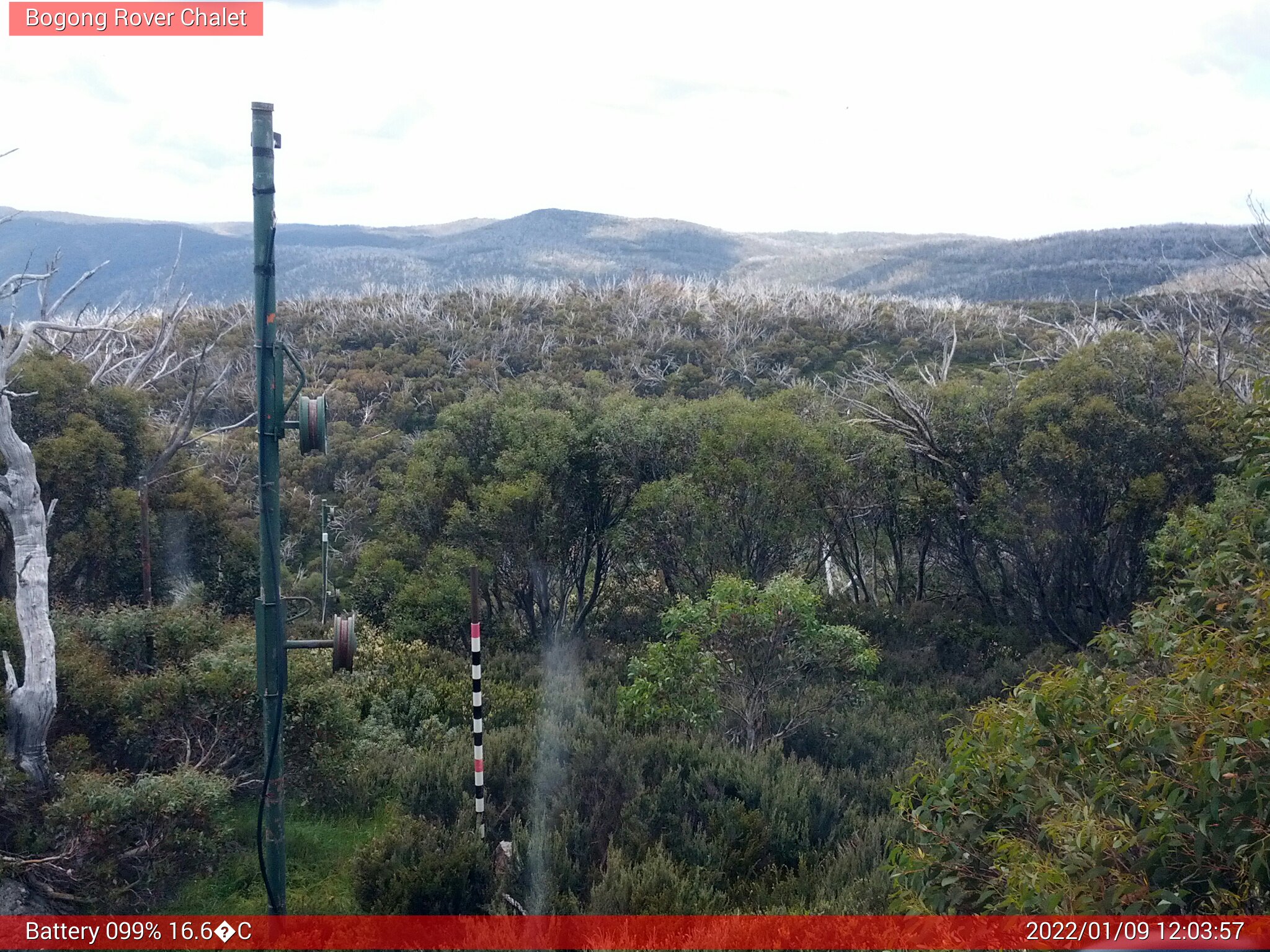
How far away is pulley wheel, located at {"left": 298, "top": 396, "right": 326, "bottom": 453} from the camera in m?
5.43

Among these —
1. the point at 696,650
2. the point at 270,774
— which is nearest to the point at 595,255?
the point at 696,650

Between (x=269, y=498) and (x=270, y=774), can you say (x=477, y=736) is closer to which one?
(x=270, y=774)

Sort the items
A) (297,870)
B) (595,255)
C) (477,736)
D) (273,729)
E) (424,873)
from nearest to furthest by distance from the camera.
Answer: (273,729) < (424,873) < (477,736) < (297,870) < (595,255)

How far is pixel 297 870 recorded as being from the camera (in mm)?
7629

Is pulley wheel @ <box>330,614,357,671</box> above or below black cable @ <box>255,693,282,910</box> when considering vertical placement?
above

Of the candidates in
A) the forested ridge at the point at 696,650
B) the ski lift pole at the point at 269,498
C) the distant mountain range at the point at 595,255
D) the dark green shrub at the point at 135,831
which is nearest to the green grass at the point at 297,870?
the forested ridge at the point at 696,650

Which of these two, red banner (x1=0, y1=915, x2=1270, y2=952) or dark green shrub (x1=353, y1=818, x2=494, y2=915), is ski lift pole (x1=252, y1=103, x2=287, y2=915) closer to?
red banner (x1=0, y1=915, x2=1270, y2=952)

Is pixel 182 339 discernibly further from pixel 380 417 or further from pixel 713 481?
pixel 713 481

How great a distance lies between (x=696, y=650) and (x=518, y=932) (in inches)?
160

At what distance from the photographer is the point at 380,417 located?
26.6 metres

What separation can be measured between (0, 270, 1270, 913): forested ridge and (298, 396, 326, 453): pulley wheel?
274 centimetres

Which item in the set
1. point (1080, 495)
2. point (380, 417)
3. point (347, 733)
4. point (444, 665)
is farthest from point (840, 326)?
point (347, 733)

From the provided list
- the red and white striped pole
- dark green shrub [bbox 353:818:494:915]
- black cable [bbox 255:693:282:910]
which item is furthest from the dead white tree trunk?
the red and white striped pole

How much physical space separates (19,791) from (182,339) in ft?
94.7
